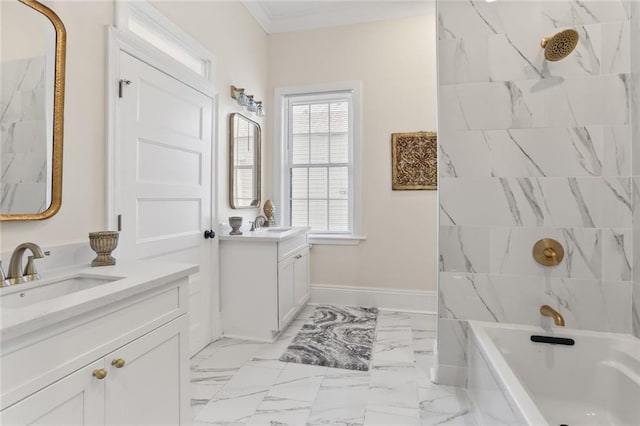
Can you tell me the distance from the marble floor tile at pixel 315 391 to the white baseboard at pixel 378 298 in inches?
29.7

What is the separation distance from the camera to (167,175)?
214 cm

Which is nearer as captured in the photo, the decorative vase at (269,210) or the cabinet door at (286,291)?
the cabinet door at (286,291)

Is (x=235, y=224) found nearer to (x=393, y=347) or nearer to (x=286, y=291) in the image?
(x=286, y=291)

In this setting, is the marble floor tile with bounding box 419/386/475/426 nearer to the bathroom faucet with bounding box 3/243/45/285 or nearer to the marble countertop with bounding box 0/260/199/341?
the marble countertop with bounding box 0/260/199/341

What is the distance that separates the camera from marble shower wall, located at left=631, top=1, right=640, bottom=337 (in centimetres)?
169

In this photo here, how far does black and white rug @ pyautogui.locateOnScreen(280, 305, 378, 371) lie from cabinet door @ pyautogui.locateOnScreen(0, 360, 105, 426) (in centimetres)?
149

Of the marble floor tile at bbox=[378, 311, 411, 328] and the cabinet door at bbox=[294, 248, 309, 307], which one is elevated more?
the cabinet door at bbox=[294, 248, 309, 307]

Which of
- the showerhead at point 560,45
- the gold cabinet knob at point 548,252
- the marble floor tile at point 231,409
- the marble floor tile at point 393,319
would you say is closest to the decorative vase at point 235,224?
the marble floor tile at point 231,409

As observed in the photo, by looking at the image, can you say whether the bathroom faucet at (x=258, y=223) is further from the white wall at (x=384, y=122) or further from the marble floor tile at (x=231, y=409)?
the marble floor tile at (x=231, y=409)

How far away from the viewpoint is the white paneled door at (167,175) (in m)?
1.81

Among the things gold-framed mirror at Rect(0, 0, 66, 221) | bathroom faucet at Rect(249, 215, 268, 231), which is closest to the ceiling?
bathroom faucet at Rect(249, 215, 268, 231)

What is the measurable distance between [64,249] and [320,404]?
5.00 feet

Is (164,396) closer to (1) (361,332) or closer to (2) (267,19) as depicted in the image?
(1) (361,332)

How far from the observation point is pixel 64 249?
1.45 m
